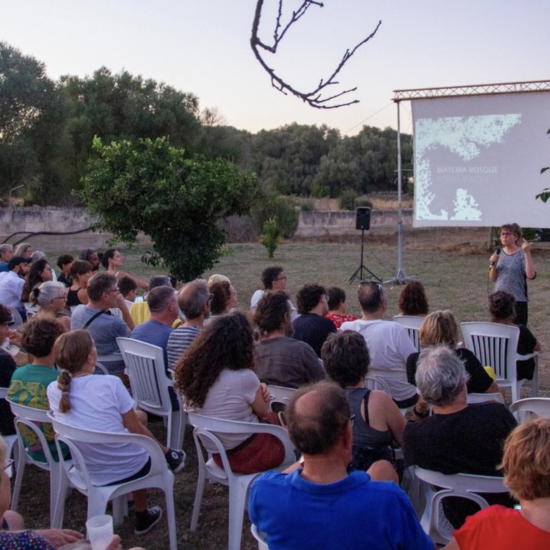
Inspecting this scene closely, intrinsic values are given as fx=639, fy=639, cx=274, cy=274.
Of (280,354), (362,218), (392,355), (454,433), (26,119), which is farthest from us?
(26,119)

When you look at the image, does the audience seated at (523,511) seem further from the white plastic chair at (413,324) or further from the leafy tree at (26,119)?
the leafy tree at (26,119)

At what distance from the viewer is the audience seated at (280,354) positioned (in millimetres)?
3531

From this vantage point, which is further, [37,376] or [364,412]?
[37,376]

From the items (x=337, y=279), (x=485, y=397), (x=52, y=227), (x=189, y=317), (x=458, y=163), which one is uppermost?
(x=458, y=163)

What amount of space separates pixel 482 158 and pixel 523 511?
12.6 m

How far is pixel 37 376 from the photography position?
130 inches

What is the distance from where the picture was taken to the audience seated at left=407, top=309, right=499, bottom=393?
3521 mm

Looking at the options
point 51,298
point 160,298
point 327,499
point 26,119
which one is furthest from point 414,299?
point 26,119

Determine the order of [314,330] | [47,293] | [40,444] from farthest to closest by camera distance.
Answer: [47,293]
[314,330]
[40,444]

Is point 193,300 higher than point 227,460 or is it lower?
higher

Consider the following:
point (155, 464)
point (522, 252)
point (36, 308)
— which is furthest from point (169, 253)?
point (155, 464)

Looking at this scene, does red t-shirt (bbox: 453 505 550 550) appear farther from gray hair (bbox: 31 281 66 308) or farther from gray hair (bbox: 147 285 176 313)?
gray hair (bbox: 31 281 66 308)

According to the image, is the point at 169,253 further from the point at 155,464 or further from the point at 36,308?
the point at 155,464

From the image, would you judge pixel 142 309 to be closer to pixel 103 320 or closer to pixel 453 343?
pixel 103 320
